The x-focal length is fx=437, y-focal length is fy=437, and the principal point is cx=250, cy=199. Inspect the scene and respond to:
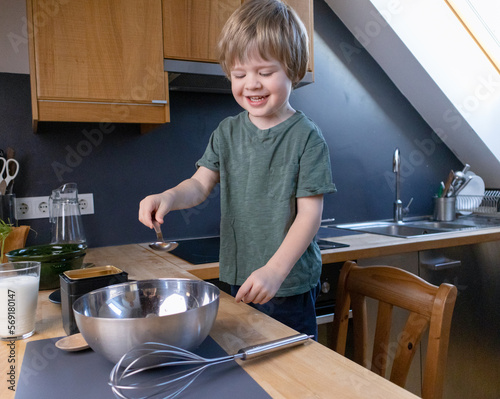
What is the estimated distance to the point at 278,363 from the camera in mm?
604

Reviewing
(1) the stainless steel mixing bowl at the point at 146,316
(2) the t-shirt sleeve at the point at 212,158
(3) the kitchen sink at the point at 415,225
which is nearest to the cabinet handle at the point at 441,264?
(3) the kitchen sink at the point at 415,225

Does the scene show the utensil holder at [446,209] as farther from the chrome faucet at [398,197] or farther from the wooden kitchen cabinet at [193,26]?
the wooden kitchen cabinet at [193,26]

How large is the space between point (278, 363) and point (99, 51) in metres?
1.17

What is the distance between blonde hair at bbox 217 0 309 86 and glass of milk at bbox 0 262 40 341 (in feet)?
2.01

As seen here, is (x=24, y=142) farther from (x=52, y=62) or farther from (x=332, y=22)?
(x=332, y=22)

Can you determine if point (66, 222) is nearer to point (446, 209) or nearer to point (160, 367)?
point (160, 367)

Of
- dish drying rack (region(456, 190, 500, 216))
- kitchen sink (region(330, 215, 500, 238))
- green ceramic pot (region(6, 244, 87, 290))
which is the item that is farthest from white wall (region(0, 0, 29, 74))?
dish drying rack (region(456, 190, 500, 216))

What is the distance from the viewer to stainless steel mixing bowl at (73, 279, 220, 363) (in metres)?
0.56

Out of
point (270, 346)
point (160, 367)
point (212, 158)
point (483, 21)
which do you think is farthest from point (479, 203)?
Answer: point (160, 367)

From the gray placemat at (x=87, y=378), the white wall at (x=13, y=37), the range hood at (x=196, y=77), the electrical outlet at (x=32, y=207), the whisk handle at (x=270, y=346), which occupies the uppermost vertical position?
the white wall at (x=13, y=37)

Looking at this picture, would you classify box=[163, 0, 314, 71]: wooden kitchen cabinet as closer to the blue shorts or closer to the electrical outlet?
the electrical outlet

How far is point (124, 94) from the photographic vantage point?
142 cm

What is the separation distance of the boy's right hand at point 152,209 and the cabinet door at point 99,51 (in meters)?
0.67

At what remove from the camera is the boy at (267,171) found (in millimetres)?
954
